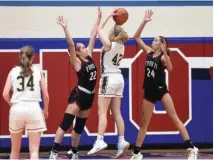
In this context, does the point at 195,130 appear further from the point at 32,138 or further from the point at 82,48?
the point at 32,138

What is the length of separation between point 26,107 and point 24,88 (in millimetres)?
260

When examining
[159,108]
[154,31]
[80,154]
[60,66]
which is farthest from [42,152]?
[154,31]

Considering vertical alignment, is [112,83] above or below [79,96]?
above

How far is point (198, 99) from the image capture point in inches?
409

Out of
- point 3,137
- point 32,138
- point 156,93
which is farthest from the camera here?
point 3,137

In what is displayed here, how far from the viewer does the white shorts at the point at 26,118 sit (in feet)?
24.0

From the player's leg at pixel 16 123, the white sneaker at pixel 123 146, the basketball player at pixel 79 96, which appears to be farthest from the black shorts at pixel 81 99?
the player's leg at pixel 16 123

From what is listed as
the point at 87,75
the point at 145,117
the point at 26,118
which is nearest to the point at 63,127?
the point at 87,75

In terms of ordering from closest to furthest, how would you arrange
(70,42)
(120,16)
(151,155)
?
(70,42), (120,16), (151,155)

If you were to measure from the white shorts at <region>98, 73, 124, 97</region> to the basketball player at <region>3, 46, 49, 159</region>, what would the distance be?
1.49 meters

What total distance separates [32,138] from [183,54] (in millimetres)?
3971

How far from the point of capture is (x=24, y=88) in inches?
293

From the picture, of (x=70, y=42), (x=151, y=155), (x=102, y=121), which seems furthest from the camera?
(x=151, y=155)

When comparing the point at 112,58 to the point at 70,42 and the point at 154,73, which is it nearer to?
the point at 154,73
